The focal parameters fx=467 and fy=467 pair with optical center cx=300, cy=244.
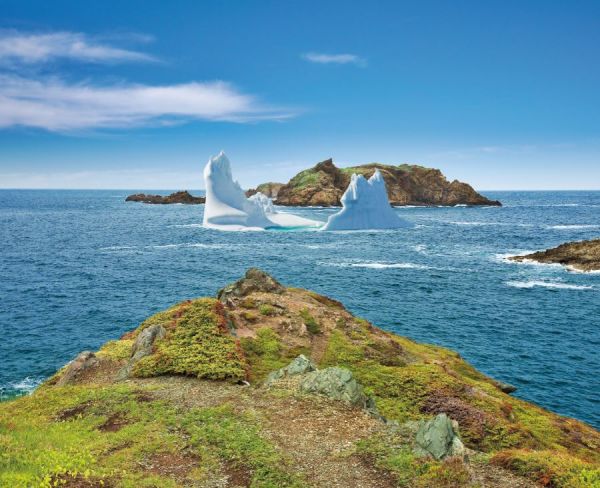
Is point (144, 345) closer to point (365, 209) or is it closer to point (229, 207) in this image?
point (229, 207)

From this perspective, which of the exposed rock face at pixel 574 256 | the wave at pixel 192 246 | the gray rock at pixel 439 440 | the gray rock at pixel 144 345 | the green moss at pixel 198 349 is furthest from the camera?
the wave at pixel 192 246

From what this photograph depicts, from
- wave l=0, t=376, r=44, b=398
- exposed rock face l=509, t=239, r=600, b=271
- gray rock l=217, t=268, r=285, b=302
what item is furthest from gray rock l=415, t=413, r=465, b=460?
exposed rock face l=509, t=239, r=600, b=271

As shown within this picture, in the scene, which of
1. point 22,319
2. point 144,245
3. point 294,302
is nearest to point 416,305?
point 294,302

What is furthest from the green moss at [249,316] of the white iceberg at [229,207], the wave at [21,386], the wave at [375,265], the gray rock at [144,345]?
the white iceberg at [229,207]

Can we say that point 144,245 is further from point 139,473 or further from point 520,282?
point 139,473

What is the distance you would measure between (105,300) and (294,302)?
1205 inches

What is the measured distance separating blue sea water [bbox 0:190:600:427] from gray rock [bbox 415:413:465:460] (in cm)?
1832

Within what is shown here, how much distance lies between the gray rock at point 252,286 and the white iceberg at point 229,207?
71.2 m

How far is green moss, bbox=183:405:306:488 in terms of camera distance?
12523mm

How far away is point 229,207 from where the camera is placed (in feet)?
347

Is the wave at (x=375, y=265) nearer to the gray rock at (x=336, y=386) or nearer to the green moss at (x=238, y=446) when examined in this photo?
the gray rock at (x=336, y=386)

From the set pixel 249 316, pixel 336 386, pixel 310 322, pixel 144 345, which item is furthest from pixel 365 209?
pixel 336 386

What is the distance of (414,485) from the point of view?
488 inches

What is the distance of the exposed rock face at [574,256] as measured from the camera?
66938 millimetres
